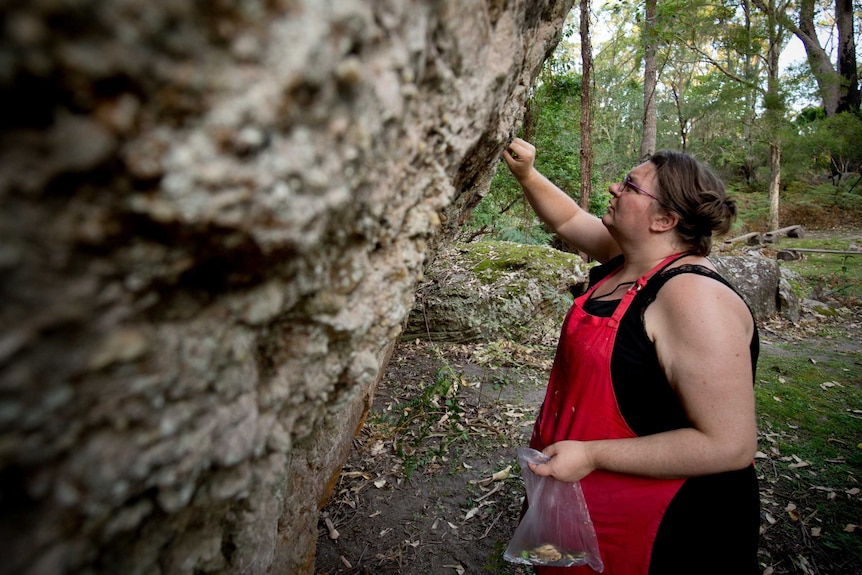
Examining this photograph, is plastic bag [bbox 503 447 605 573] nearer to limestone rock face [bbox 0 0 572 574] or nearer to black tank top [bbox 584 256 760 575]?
black tank top [bbox 584 256 760 575]

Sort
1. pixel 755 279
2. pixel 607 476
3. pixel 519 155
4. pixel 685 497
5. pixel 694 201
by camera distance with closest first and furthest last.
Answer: pixel 685 497 → pixel 607 476 → pixel 694 201 → pixel 519 155 → pixel 755 279

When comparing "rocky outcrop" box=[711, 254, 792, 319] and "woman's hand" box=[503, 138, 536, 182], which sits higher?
"woman's hand" box=[503, 138, 536, 182]

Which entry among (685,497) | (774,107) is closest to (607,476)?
(685,497)

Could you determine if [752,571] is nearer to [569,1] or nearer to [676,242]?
[676,242]

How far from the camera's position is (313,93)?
2.48ft

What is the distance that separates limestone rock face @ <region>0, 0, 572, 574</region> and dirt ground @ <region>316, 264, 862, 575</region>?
247 cm

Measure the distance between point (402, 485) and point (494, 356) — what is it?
8.15 ft

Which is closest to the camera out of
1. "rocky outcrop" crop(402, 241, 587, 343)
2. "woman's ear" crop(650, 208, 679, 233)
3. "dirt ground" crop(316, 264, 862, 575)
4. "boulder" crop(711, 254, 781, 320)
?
"woman's ear" crop(650, 208, 679, 233)

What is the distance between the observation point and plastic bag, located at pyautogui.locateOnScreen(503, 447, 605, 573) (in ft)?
6.61

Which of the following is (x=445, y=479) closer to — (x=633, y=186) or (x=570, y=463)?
(x=570, y=463)

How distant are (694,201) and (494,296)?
4.37 m

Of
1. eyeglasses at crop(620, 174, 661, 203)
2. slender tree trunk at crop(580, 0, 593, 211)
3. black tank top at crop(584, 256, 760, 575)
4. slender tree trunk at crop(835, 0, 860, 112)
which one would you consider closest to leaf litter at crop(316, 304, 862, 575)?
black tank top at crop(584, 256, 760, 575)

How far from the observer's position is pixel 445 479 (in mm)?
3924

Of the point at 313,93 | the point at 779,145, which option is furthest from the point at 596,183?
the point at 313,93
